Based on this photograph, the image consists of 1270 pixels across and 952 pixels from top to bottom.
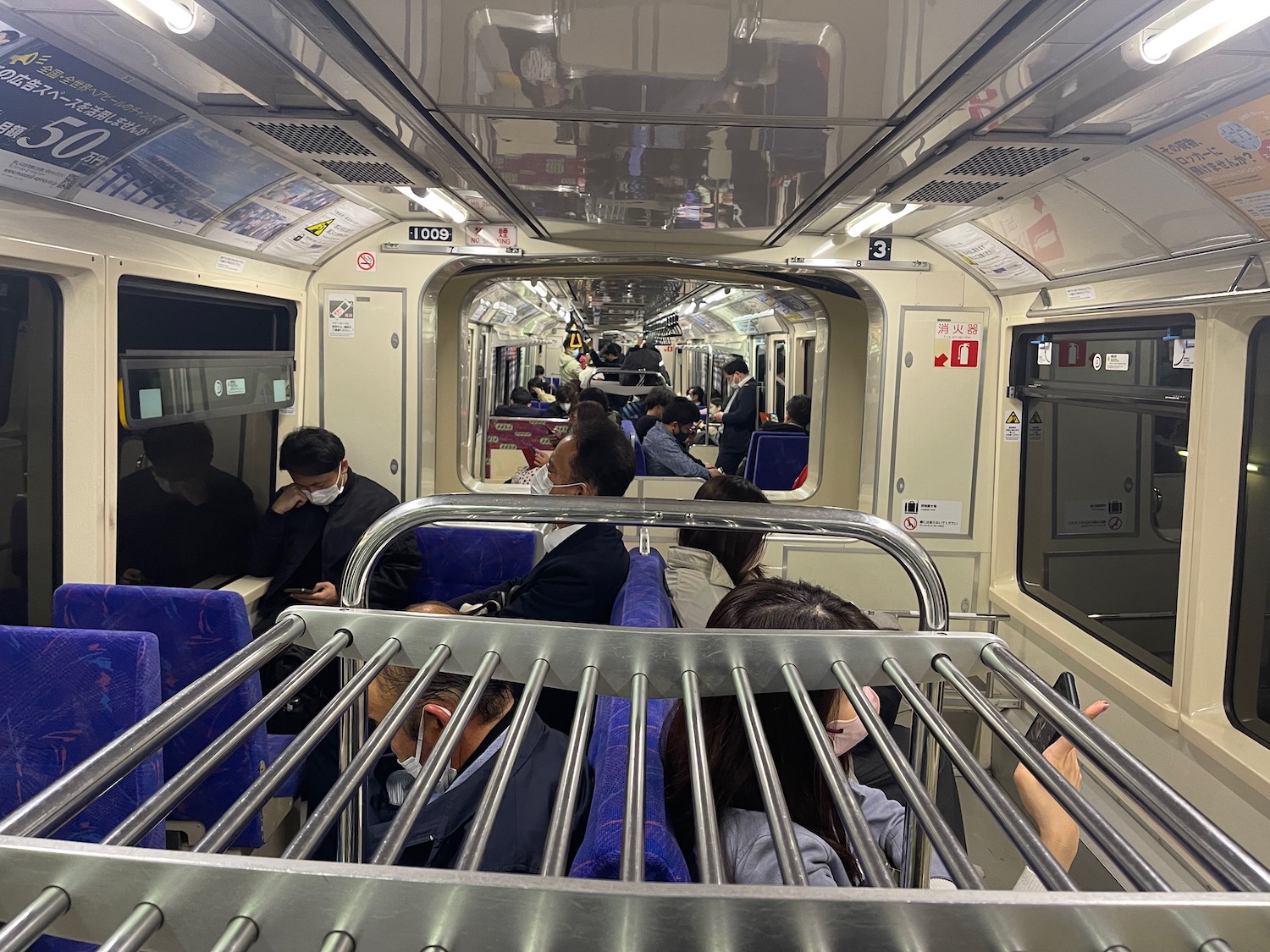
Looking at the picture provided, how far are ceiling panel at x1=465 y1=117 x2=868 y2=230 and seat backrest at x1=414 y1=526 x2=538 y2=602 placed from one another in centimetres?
147

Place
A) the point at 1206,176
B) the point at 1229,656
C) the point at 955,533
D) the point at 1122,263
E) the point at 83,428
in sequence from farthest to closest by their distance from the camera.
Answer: the point at 955,533 < the point at 1122,263 < the point at 1229,656 < the point at 83,428 < the point at 1206,176

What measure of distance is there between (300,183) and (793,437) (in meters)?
4.02

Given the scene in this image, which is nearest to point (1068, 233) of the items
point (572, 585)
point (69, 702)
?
point (572, 585)

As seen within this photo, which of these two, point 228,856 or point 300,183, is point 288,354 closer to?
point 300,183

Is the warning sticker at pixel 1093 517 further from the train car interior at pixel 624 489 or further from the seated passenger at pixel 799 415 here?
the seated passenger at pixel 799 415

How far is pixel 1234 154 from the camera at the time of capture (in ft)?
7.62

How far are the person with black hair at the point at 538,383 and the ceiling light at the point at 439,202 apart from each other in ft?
26.7

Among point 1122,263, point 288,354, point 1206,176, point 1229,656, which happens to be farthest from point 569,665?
point 288,354

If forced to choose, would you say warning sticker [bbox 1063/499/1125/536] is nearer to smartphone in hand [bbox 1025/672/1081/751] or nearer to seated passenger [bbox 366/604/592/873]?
smartphone in hand [bbox 1025/672/1081/751]

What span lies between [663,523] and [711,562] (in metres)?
2.03

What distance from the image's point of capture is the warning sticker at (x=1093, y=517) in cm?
452

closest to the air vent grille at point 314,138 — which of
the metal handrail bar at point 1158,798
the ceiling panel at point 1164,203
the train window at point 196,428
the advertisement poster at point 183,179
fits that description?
the advertisement poster at point 183,179

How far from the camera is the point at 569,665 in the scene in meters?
1.00

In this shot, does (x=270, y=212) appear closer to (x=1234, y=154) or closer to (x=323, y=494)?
(x=323, y=494)
